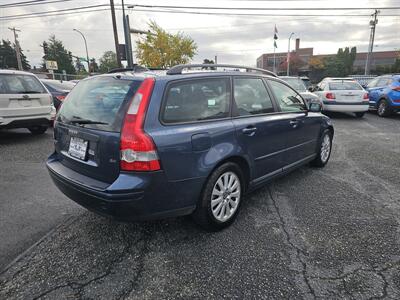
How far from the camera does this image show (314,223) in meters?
2.95

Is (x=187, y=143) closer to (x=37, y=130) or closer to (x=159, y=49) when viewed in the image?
(x=37, y=130)

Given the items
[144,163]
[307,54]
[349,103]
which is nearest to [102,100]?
[144,163]

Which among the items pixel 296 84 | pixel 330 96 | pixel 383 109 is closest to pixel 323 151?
pixel 330 96

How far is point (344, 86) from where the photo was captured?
33.2 feet

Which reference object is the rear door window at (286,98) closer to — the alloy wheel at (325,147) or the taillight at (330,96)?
the alloy wheel at (325,147)

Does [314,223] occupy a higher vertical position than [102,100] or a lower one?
lower

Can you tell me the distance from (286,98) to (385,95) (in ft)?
28.9

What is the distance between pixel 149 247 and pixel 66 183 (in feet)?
3.24

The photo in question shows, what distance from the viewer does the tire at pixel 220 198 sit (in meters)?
2.57

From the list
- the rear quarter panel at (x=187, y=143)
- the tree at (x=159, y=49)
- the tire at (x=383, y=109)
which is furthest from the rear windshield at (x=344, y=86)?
the tree at (x=159, y=49)

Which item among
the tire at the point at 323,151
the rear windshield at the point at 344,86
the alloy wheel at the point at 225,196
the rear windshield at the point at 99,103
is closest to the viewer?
the rear windshield at the point at 99,103

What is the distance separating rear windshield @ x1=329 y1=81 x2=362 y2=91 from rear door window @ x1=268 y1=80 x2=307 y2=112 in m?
7.14

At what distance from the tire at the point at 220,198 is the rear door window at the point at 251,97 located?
0.66 metres

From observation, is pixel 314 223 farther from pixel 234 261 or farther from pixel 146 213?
pixel 146 213
